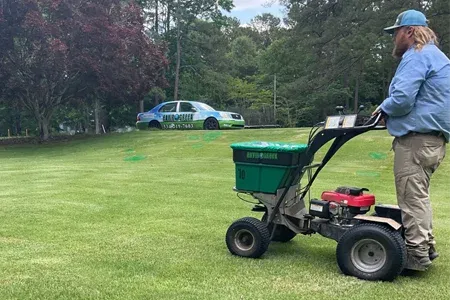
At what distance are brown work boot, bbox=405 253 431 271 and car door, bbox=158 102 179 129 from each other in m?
17.7

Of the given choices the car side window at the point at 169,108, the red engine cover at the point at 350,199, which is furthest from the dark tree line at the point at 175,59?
the red engine cover at the point at 350,199

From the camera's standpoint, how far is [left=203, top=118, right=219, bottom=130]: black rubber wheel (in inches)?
792

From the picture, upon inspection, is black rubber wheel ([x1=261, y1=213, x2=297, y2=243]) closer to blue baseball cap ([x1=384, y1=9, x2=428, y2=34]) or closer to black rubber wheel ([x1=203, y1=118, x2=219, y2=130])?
blue baseball cap ([x1=384, y1=9, x2=428, y2=34])

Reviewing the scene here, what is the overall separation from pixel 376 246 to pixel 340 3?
94.3 feet

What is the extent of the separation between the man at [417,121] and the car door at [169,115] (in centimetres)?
1755

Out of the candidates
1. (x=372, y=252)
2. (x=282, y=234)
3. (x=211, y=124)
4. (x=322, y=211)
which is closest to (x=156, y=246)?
(x=282, y=234)

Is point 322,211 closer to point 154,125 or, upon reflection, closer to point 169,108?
point 169,108

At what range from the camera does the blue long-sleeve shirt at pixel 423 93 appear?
11.5 feet

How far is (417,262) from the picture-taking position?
3.62 m

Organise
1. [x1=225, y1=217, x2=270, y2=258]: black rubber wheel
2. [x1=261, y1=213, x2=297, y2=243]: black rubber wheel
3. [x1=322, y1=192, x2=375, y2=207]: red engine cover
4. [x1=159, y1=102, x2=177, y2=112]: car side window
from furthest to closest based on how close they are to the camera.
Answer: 1. [x1=159, y1=102, x2=177, y2=112]: car side window
2. [x1=261, y1=213, x2=297, y2=243]: black rubber wheel
3. [x1=225, y1=217, x2=270, y2=258]: black rubber wheel
4. [x1=322, y1=192, x2=375, y2=207]: red engine cover

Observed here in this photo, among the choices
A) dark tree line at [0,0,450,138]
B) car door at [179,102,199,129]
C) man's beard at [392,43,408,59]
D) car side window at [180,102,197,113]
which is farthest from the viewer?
car side window at [180,102,197,113]

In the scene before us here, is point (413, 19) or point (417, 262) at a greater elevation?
point (413, 19)

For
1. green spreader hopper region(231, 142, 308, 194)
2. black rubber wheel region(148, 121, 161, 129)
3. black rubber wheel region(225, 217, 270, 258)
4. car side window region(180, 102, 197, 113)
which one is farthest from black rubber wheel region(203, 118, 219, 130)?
black rubber wheel region(225, 217, 270, 258)

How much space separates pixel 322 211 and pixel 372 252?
56cm
